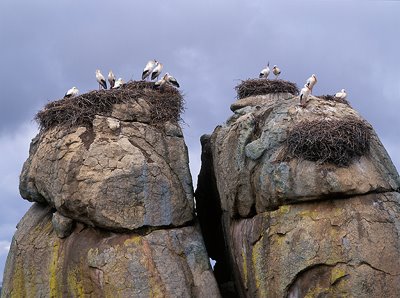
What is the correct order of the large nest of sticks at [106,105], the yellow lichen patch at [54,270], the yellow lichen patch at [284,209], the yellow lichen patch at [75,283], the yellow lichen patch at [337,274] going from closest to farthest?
the yellow lichen patch at [337,274] < the yellow lichen patch at [284,209] < the yellow lichen patch at [75,283] < the yellow lichen patch at [54,270] < the large nest of sticks at [106,105]

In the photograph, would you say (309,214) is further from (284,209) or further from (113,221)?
(113,221)

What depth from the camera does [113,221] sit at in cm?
1628

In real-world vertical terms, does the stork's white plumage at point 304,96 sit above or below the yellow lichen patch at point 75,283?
above

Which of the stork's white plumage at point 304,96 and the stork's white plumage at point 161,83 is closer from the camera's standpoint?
the stork's white plumage at point 304,96

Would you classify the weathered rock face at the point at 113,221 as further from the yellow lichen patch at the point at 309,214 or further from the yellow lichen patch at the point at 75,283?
the yellow lichen patch at the point at 309,214

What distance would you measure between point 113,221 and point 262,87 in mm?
8608

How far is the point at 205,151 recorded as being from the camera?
67.5 feet

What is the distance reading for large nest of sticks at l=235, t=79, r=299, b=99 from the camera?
22.4 metres

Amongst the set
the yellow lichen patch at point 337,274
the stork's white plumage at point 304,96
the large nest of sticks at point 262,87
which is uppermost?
the large nest of sticks at point 262,87

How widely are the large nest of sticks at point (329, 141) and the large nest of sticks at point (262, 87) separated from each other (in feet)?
22.8

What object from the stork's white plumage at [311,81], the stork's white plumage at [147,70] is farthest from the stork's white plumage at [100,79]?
the stork's white plumage at [311,81]

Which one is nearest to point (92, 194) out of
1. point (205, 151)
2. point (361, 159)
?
point (205, 151)

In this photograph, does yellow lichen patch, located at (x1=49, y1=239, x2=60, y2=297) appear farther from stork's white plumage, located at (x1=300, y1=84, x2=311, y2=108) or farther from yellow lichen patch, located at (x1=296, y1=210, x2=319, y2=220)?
stork's white plumage, located at (x1=300, y1=84, x2=311, y2=108)

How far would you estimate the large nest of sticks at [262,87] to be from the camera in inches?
883
